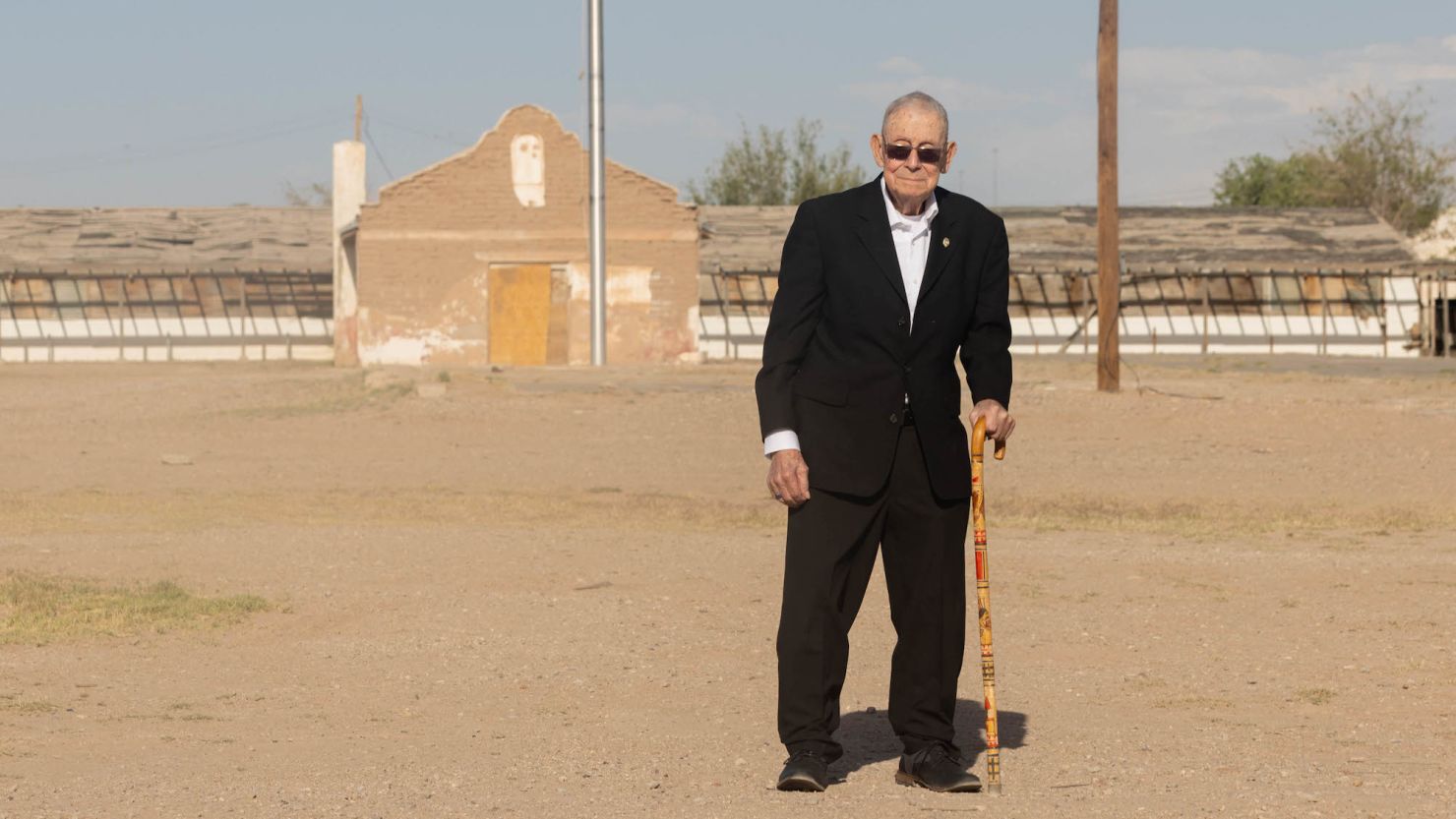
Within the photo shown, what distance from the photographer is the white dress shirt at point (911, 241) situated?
539 cm

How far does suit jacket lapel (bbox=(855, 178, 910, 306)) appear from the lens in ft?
17.5

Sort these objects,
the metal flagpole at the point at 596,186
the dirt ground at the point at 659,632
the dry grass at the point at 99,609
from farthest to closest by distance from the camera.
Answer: the metal flagpole at the point at 596,186
the dry grass at the point at 99,609
the dirt ground at the point at 659,632

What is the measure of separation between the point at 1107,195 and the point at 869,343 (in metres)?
19.7

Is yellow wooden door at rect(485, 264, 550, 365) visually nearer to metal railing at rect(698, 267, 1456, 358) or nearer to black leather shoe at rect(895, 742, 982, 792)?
metal railing at rect(698, 267, 1456, 358)

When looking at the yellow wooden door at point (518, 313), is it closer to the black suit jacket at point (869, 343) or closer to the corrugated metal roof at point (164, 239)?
the corrugated metal roof at point (164, 239)

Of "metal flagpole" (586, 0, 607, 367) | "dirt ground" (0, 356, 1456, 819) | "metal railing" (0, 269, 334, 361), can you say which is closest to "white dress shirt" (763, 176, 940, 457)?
"dirt ground" (0, 356, 1456, 819)

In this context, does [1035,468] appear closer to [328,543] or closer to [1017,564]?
[1017,564]

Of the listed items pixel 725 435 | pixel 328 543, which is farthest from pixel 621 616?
pixel 725 435

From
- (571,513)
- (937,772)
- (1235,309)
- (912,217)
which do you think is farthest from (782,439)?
(1235,309)

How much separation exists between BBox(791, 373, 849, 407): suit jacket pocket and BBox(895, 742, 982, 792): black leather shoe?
1.02m

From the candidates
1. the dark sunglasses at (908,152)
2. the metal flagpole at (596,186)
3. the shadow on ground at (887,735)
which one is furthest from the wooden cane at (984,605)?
the metal flagpole at (596,186)

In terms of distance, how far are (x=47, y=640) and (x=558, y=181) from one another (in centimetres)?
2817

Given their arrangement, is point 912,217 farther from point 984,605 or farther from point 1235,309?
point 1235,309

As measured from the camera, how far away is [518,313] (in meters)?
36.3
